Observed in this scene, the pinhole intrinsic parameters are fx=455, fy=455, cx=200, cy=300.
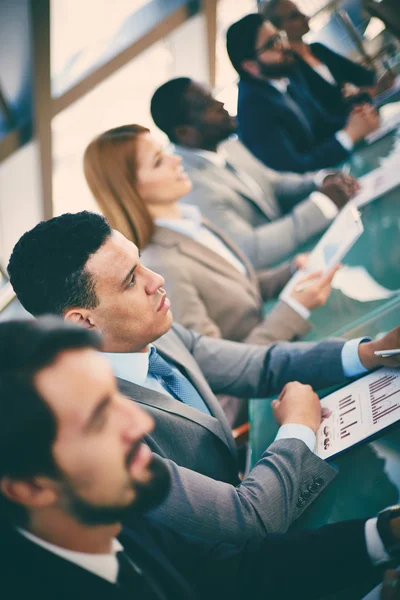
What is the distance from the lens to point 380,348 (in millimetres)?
991

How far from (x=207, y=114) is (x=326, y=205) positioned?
0.71m

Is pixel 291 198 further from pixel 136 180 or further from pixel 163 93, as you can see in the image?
pixel 136 180

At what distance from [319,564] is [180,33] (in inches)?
205

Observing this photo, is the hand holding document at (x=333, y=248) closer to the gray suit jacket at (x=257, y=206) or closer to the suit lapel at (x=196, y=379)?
the gray suit jacket at (x=257, y=206)

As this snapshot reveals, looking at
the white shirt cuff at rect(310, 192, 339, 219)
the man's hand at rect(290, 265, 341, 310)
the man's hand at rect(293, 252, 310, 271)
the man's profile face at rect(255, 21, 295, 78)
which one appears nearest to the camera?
the man's hand at rect(290, 265, 341, 310)

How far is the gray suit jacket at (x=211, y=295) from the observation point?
146 cm

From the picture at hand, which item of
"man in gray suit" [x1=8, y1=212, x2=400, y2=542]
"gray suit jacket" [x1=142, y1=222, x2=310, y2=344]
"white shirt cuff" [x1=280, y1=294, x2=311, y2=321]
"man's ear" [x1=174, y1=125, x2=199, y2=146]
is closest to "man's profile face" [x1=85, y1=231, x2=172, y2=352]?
"man in gray suit" [x1=8, y1=212, x2=400, y2=542]

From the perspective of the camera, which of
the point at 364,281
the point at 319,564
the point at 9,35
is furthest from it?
the point at 9,35

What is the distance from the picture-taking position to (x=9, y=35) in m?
2.92

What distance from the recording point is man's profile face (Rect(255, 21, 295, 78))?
2525 millimetres

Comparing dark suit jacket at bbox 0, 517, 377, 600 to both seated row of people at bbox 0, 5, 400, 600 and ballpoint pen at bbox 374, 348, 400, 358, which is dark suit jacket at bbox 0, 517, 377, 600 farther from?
ballpoint pen at bbox 374, 348, 400, 358

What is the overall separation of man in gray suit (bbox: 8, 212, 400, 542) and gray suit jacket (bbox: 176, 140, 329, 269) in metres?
1.03

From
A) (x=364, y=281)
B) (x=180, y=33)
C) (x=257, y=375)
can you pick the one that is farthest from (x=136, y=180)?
(x=180, y=33)

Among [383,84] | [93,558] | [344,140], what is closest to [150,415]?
[93,558]
